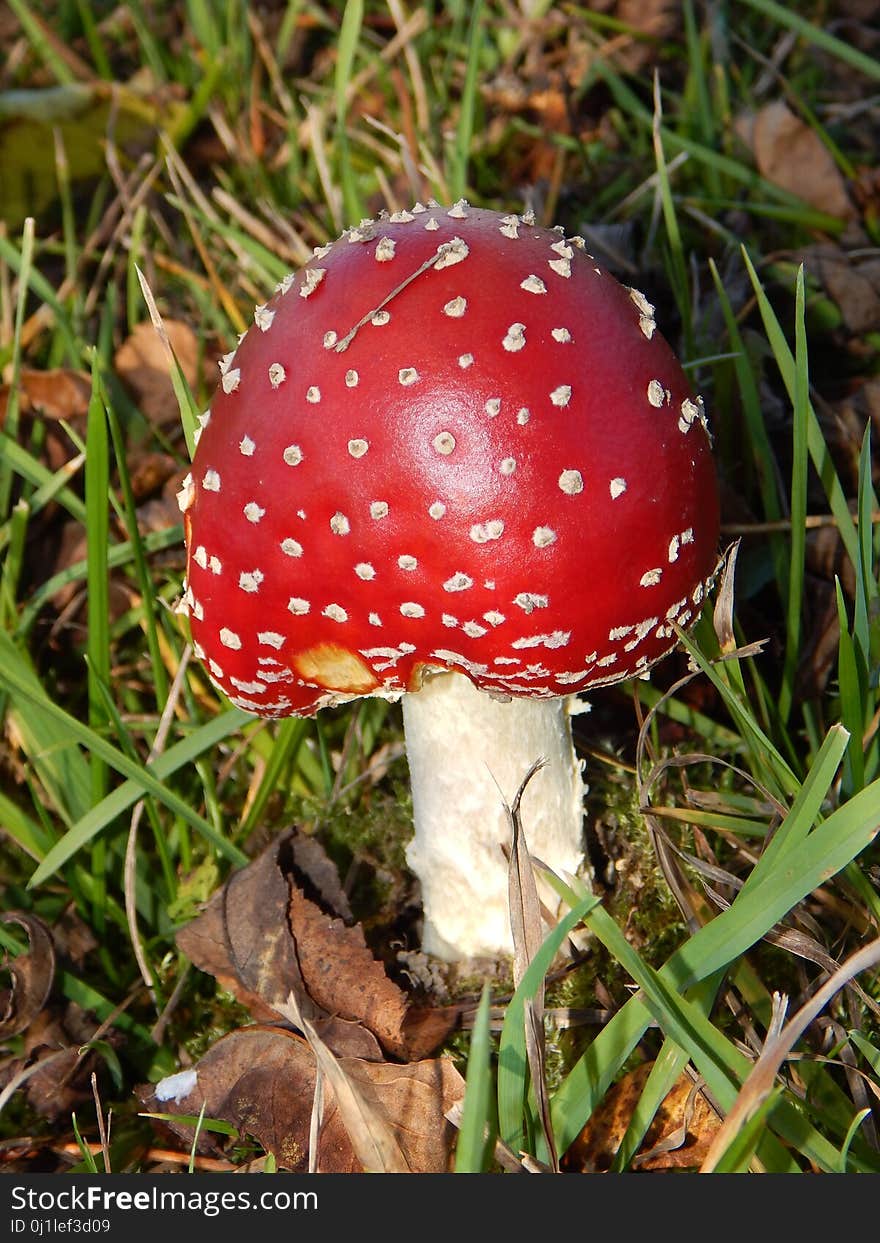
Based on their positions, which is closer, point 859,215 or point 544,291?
point 544,291

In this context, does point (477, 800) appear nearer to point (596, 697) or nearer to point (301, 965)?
point (301, 965)

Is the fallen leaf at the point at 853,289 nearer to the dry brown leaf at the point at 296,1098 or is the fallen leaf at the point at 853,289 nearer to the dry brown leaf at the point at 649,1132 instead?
the dry brown leaf at the point at 649,1132

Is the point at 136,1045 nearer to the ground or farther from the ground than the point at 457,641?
nearer to the ground

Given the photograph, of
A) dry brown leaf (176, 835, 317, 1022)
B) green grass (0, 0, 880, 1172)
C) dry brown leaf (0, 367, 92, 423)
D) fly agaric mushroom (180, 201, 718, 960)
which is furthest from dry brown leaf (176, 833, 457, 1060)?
dry brown leaf (0, 367, 92, 423)

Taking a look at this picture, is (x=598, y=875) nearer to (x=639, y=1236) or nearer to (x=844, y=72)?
(x=639, y=1236)

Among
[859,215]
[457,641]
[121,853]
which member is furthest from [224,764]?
[859,215]

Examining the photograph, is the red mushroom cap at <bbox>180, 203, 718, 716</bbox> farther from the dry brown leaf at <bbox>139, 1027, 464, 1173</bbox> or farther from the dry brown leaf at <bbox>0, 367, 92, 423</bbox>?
the dry brown leaf at <bbox>0, 367, 92, 423</bbox>

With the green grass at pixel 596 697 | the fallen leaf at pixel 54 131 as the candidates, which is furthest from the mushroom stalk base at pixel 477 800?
the fallen leaf at pixel 54 131
